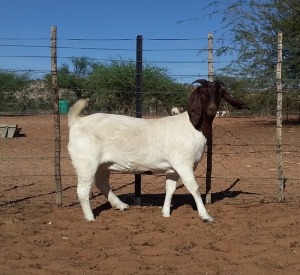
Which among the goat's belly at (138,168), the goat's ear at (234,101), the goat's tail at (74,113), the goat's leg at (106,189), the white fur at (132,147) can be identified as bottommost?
the goat's leg at (106,189)

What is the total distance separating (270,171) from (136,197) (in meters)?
4.53

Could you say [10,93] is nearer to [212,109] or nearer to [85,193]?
[85,193]

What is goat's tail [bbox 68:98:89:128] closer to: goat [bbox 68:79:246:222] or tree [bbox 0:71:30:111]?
goat [bbox 68:79:246:222]

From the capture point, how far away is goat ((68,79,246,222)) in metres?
7.48

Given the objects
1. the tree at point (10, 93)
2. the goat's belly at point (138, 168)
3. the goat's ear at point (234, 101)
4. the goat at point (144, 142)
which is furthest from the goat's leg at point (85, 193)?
the tree at point (10, 93)

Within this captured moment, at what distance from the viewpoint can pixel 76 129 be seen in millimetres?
7562

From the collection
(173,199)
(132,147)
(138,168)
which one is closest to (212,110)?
(132,147)

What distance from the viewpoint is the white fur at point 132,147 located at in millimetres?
7473

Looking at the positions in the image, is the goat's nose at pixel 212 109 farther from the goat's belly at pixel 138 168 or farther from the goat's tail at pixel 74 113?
the goat's tail at pixel 74 113

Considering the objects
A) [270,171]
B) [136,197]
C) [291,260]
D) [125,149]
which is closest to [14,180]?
[136,197]

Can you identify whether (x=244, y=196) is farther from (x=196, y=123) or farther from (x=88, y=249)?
(x=88, y=249)

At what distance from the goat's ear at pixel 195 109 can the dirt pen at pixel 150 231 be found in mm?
1411

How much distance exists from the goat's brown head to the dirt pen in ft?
4.73

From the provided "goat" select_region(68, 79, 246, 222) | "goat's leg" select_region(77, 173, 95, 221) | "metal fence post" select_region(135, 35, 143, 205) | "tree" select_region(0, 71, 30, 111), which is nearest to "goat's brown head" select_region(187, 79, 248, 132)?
"goat" select_region(68, 79, 246, 222)
